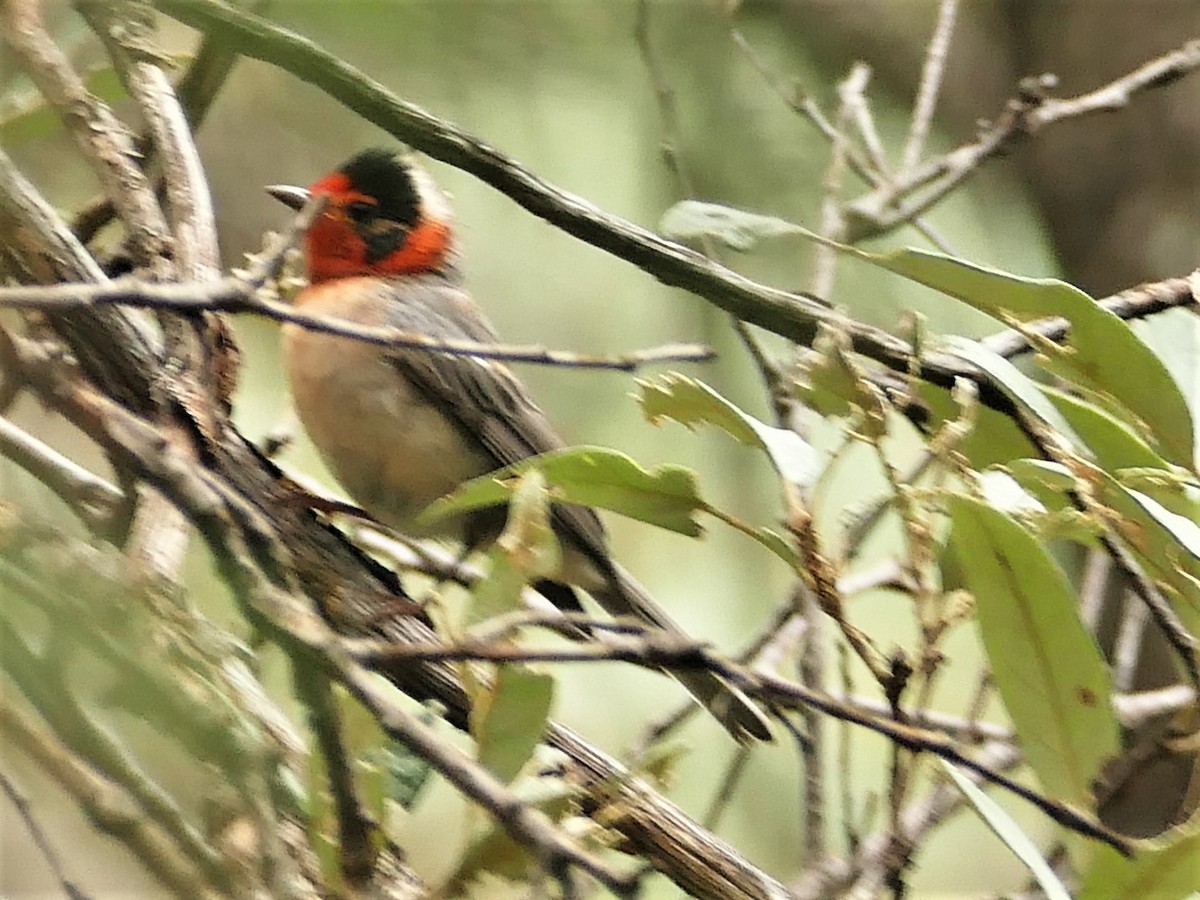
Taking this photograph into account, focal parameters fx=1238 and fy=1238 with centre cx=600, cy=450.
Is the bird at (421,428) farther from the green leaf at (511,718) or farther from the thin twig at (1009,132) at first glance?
the green leaf at (511,718)

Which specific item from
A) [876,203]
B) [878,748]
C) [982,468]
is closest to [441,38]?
[876,203]

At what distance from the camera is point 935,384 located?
70 centimetres

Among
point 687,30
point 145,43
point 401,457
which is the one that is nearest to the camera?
point 145,43

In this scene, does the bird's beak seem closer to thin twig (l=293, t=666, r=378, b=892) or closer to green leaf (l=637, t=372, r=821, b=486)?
green leaf (l=637, t=372, r=821, b=486)

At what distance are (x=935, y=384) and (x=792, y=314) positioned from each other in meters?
0.10

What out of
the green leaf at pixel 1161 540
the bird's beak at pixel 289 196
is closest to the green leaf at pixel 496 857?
the green leaf at pixel 1161 540

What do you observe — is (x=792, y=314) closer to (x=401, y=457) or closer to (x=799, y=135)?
(x=401, y=457)

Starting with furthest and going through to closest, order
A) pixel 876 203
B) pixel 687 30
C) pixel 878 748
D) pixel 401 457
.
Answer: pixel 878 748
pixel 687 30
pixel 876 203
pixel 401 457

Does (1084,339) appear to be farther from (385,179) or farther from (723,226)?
(385,179)

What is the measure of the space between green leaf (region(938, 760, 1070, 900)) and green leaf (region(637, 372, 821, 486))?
0.14 meters

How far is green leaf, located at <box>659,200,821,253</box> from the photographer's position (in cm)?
69

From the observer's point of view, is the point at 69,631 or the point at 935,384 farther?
the point at 935,384

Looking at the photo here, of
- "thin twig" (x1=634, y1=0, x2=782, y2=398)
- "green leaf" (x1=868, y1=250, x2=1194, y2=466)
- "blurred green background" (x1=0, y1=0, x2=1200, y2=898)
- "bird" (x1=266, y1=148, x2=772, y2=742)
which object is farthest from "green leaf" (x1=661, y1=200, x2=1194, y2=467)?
"blurred green background" (x1=0, y1=0, x2=1200, y2=898)

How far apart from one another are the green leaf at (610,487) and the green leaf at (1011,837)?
0.18 meters
